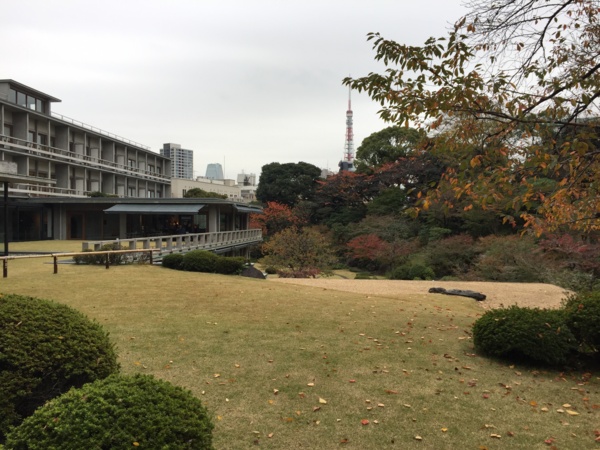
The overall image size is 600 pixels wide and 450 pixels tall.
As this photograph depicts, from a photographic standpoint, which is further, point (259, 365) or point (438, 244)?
point (438, 244)

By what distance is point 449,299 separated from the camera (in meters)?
12.1

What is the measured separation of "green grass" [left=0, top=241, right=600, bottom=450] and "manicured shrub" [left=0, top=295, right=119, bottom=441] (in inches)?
A: 52.7

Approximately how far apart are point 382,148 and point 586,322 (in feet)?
113

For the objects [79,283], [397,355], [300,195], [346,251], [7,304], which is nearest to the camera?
[7,304]

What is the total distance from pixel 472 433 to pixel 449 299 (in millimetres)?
8536

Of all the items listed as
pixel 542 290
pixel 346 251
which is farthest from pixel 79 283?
pixel 346 251

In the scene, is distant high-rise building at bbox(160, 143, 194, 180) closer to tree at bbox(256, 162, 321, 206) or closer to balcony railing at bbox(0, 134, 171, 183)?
balcony railing at bbox(0, 134, 171, 183)

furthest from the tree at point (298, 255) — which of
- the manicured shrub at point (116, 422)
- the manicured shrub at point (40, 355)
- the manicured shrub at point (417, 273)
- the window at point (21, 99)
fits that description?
the window at point (21, 99)

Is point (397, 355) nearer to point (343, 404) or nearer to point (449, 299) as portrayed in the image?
point (343, 404)

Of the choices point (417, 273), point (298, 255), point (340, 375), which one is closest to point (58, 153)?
point (298, 255)

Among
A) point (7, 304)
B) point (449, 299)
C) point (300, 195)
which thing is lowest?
point (449, 299)

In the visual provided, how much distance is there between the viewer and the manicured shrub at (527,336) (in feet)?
19.6

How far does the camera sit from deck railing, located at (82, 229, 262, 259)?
1967 cm

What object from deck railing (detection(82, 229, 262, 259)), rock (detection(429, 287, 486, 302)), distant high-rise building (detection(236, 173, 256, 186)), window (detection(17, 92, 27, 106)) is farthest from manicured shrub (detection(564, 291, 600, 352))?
distant high-rise building (detection(236, 173, 256, 186))
